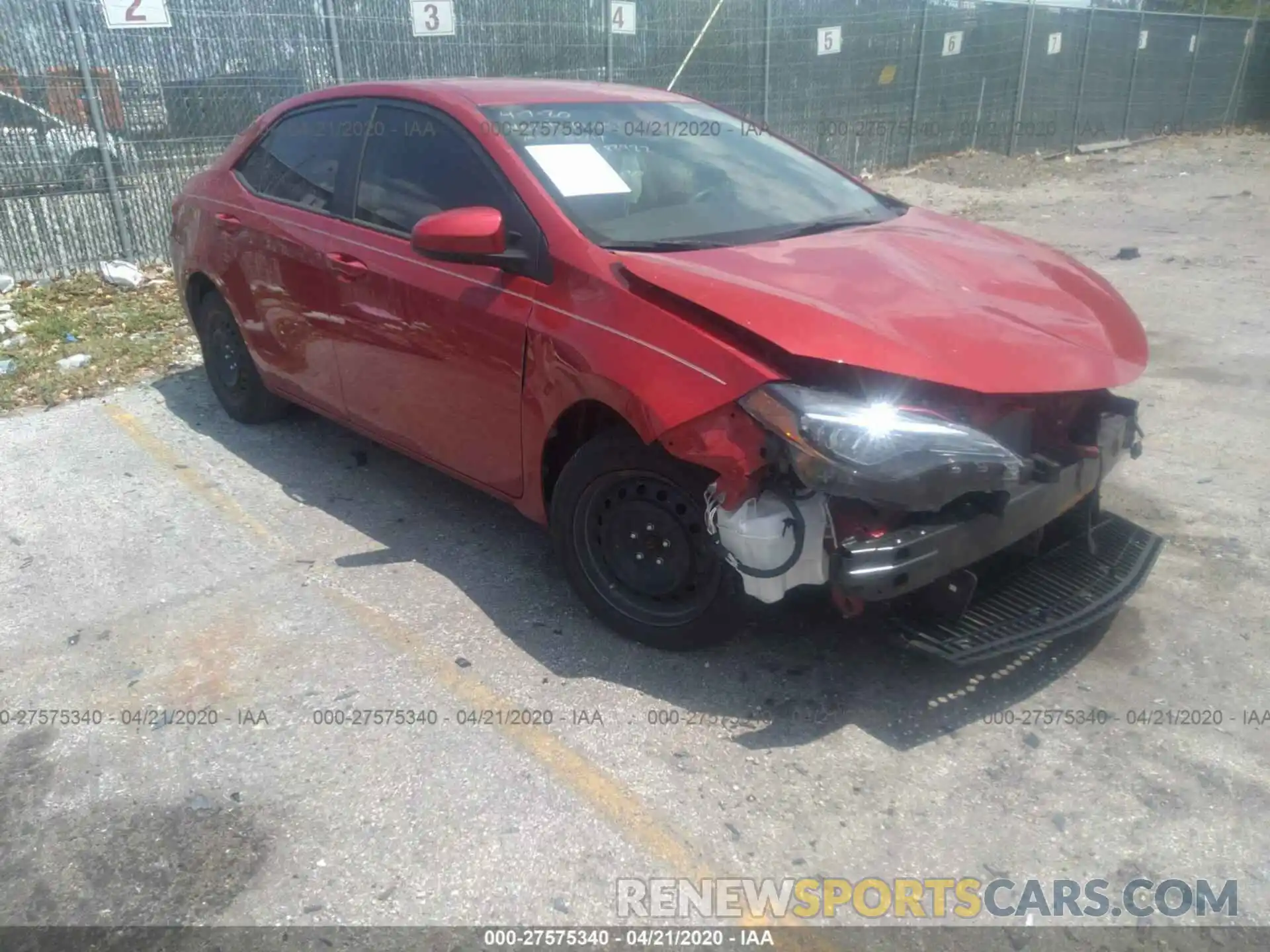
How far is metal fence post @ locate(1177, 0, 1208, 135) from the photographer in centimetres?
2260

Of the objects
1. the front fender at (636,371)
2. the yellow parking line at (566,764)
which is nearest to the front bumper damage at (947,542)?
A: the front fender at (636,371)

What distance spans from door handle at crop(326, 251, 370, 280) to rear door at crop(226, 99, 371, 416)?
0.07 feet

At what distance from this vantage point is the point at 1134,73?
2127cm

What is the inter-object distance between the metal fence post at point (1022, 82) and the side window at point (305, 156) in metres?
16.4

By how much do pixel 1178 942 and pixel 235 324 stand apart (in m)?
4.77

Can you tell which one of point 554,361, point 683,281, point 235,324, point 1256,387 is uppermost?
point 683,281

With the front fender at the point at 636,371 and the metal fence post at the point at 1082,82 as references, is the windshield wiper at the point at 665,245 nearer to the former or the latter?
the front fender at the point at 636,371

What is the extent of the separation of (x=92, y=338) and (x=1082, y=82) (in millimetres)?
18837

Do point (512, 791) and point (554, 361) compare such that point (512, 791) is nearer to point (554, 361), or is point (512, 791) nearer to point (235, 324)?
point (554, 361)

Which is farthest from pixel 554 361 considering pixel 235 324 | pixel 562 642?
pixel 235 324

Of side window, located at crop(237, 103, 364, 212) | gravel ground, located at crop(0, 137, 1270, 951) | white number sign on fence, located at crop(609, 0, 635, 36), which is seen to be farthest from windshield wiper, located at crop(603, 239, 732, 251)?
white number sign on fence, located at crop(609, 0, 635, 36)

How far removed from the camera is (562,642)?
352 cm

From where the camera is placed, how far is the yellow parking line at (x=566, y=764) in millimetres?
2602

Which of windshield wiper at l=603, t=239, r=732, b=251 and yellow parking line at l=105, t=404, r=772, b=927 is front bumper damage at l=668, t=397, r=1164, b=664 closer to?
yellow parking line at l=105, t=404, r=772, b=927
